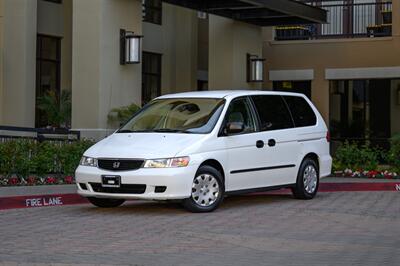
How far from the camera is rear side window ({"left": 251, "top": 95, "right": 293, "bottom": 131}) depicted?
12414 millimetres

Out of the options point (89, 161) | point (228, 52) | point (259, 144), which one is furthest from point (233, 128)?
point (228, 52)

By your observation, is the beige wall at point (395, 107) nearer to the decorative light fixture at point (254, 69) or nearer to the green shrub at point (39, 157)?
the decorative light fixture at point (254, 69)

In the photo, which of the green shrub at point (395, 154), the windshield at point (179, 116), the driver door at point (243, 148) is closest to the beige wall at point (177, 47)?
the green shrub at point (395, 154)

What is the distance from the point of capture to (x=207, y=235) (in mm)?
9273

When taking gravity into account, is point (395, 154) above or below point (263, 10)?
below

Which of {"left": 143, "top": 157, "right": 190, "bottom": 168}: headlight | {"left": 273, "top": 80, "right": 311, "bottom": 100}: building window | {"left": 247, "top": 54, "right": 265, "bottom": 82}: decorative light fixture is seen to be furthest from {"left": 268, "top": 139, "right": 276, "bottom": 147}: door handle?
{"left": 273, "top": 80, "right": 311, "bottom": 100}: building window

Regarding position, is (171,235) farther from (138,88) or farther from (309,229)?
(138,88)

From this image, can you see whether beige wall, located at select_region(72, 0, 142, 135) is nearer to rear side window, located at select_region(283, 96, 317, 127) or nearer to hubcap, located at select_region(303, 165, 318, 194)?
rear side window, located at select_region(283, 96, 317, 127)

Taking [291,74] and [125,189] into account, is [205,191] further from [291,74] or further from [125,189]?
[291,74]

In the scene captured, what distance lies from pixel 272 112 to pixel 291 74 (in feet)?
36.4

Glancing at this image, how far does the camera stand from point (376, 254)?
26.9ft

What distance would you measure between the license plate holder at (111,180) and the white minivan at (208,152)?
1 centimetres

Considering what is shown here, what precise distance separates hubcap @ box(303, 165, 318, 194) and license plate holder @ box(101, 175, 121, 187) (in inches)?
148

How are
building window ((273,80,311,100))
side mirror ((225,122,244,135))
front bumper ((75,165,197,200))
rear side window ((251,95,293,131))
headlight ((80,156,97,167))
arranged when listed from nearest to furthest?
1. front bumper ((75,165,197,200))
2. headlight ((80,156,97,167))
3. side mirror ((225,122,244,135))
4. rear side window ((251,95,293,131))
5. building window ((273,80,311,100))
